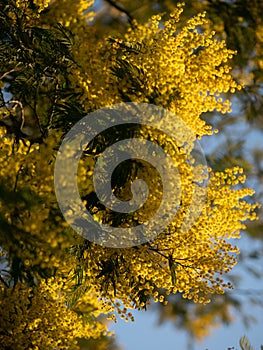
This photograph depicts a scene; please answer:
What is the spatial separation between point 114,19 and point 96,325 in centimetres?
362

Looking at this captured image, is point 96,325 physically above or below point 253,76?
below

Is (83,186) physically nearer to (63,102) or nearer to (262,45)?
(63,102)

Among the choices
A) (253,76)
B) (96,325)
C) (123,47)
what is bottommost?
(96,325)

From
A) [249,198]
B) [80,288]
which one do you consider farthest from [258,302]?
[80,288]

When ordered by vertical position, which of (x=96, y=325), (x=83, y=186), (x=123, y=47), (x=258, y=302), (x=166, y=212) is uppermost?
(x=123, y=47)

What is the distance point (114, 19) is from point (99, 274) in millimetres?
3889

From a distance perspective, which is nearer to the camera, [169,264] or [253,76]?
[169,264]

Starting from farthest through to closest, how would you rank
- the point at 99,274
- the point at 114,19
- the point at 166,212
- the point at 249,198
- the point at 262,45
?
the point at 249,198 < the point at 114,19 < the point at 262,45 < the point at 99,274 < the point at 166,212

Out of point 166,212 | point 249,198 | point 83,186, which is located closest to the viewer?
point 83,186

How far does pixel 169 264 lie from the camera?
173 inches

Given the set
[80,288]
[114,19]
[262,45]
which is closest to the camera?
[80,288]

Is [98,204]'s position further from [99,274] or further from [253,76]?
[253,76]

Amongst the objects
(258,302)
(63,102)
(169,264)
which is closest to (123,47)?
(63,102)

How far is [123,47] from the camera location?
476cm
